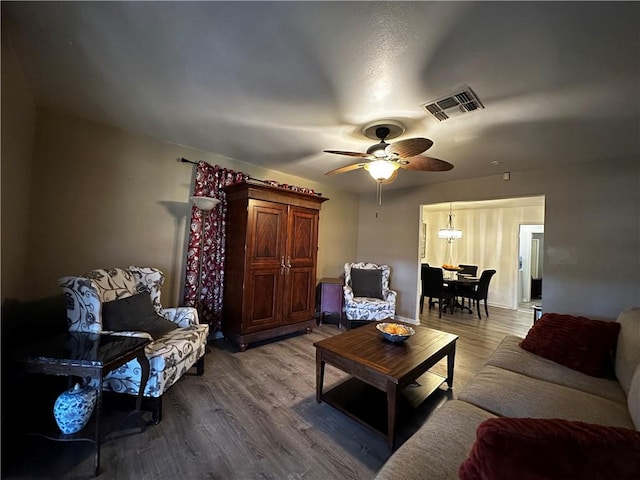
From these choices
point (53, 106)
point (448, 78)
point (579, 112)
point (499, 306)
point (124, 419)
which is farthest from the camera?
point (499, 306)

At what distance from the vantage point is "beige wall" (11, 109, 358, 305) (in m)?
2.29

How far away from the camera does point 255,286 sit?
3.15 meters

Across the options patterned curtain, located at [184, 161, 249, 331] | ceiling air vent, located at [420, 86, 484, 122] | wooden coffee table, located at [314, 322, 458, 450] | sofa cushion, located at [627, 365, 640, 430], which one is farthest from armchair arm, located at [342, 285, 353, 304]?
sofa cushion, located at [627, 365, 640, 430]

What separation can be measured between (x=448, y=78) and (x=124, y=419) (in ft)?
10.5

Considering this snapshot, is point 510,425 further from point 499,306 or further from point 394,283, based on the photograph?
point 499,306

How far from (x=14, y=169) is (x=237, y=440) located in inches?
93.1

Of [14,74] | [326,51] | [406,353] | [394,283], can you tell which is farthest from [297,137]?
[394,283]

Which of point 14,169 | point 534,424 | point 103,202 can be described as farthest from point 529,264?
point 14,169

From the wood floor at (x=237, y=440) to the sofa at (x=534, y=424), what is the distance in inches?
22.6

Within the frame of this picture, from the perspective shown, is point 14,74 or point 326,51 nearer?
point 326,51

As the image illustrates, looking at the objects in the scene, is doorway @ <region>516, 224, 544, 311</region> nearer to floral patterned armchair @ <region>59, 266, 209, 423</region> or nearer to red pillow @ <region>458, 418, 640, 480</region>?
red pillow @ <region>458, 418, 640, 480</region>

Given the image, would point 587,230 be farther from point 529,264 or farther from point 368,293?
point 529,264

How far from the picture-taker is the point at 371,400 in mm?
2080

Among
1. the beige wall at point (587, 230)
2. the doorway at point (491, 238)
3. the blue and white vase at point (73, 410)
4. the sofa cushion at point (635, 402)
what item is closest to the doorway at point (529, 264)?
the doorway at point (491, 238)
